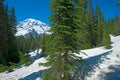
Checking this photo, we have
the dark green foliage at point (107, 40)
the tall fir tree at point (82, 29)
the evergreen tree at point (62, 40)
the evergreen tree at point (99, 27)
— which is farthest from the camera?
the evergreen tree at point (99, 27)

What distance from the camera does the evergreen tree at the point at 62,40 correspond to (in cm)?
2206

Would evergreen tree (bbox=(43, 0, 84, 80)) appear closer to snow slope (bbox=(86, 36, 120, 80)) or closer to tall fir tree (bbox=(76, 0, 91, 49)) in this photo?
tall fir tree (bbox=(76, 0, 91, 49))

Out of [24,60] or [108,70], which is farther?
[24,60]

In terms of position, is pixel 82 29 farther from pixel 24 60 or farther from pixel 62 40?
pixel 24 60

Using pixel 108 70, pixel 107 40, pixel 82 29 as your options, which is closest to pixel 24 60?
pixel 107 40

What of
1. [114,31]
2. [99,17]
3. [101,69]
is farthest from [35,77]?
[114,31]

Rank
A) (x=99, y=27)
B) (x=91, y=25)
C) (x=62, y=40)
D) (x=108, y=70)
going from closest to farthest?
(x=62, y=40) → (x=108, y=70) → (x=91, y=25) → (x=99, y=27)

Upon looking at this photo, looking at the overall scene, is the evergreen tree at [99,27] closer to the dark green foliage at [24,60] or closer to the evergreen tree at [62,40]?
the dark green foliage at [24,60]

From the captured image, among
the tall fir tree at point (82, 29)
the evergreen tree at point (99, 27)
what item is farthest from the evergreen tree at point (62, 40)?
the evergreen tree at point (99, 27)

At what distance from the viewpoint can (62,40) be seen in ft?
73.4

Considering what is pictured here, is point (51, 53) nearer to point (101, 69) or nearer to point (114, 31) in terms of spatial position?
point (101, 69)

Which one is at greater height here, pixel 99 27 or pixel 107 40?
pixel 99 27

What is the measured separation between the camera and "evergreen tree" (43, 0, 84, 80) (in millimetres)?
22062

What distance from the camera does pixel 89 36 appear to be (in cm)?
6331
